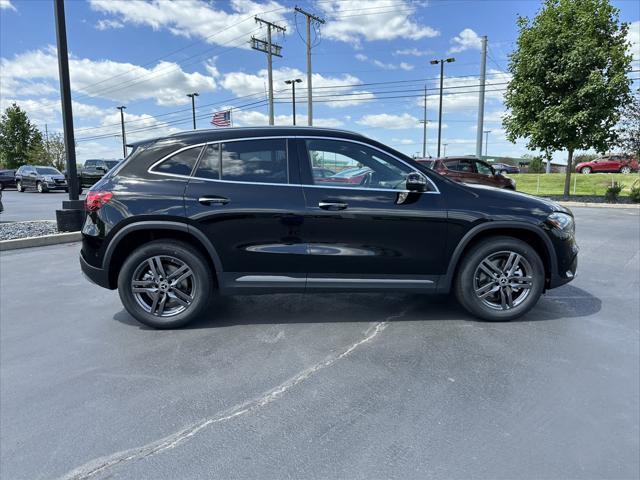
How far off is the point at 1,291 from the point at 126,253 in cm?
244

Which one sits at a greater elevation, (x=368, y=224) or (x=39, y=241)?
(x=368, y=224)

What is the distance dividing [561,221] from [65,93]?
30.2 ft

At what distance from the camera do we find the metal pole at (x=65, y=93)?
8.45 meters

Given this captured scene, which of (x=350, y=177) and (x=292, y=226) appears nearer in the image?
(x=292, y=226)

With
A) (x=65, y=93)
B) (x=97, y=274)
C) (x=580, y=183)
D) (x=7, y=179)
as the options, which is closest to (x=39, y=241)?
(x=65, y=93)

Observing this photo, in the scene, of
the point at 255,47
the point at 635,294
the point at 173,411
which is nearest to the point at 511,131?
the point at 635,294

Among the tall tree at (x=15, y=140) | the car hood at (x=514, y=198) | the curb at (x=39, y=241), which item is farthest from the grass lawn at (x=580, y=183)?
the tall tree at (x=15, y=140)

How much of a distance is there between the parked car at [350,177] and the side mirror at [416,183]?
37 centimetres

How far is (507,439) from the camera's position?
2.39m

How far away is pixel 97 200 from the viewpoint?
386cm

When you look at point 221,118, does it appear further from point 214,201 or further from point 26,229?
point 214,201

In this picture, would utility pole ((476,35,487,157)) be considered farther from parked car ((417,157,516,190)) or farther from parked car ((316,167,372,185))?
parked car ((316,167,372,185))

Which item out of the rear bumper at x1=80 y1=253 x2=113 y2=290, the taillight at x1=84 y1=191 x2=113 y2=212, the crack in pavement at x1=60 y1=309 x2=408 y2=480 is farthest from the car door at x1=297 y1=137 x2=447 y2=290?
the rear bumper at x1=80 y1=253 x2=113 y2=290

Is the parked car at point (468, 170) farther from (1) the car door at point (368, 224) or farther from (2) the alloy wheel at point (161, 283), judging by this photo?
(2) the alloy wheel at point (161, 283)
